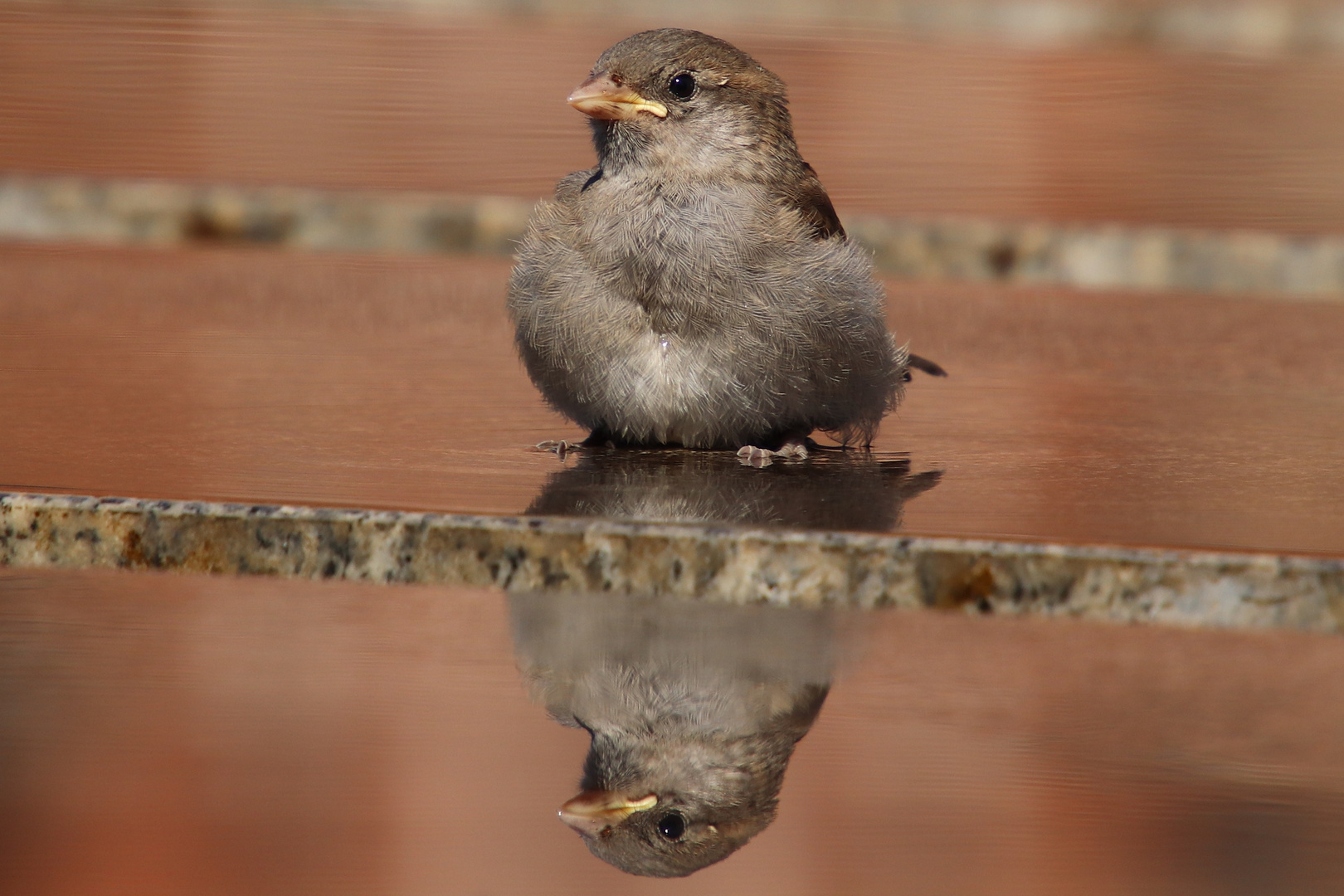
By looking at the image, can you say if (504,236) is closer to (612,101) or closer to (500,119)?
(500,119)

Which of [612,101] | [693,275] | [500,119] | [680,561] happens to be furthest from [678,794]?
[500,119]

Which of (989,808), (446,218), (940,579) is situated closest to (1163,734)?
(989,808)

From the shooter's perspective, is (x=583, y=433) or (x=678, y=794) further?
(x=583, y=433)

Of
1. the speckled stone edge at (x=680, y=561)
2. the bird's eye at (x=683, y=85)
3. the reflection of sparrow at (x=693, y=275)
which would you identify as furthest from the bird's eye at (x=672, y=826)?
the bird's eye at (x=683, y=85)

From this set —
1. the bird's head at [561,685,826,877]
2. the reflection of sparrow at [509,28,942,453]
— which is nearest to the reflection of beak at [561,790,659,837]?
the bird's head at [561,685,826,877]

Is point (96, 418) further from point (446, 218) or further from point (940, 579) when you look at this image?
point (446, 218)

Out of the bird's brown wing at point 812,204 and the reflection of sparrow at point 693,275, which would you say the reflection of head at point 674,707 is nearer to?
the reflection of sparrow at point 693,275
